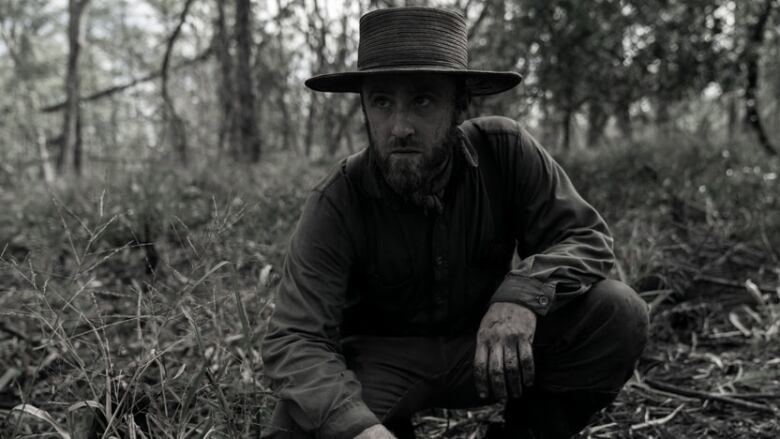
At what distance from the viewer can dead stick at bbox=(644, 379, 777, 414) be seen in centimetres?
244

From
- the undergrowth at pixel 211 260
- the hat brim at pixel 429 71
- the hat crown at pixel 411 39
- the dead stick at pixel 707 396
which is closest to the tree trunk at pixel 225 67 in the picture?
the undergrowth at pixel 211 260

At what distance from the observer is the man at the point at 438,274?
191 cm

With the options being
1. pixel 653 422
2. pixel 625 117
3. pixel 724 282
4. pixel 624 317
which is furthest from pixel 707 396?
pixel 625 117

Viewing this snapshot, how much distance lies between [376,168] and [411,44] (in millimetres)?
431

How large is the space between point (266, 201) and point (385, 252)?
2.71 metres

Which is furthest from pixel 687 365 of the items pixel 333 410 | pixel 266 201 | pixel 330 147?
pixel 330 147

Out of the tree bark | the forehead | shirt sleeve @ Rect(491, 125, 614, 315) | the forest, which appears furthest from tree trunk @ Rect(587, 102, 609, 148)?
the tree bark

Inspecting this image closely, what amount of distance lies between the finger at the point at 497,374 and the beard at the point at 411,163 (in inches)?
23.0

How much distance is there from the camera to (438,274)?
7.10ft

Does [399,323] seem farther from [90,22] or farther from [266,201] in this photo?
[90,22]

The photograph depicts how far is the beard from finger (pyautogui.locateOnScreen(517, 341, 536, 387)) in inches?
23.3

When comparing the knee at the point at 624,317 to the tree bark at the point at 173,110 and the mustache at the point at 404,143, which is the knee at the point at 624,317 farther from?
the tree bark at the point at 173,110

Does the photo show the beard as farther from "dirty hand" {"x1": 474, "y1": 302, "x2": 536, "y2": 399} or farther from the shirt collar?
"dirty hand" {"x1": 474, "y1": 302, "x2": 536, "y2": 399}

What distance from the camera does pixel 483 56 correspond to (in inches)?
238
